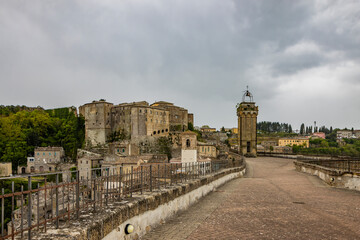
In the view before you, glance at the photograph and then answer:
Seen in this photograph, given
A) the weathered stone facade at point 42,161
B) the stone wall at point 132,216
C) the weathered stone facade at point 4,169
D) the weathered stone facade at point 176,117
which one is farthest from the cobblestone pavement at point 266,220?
the weathered stone facade at point 176,117

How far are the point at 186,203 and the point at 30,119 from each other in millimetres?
90022

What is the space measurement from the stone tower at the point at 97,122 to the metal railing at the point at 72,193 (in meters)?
71.7

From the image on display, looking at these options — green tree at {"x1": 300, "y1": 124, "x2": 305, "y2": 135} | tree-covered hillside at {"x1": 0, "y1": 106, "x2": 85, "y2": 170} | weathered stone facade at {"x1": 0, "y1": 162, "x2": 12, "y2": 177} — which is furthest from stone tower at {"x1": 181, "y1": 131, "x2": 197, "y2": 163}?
green tree at {"x1": 300, "y1": 124, "x2": 305, "y2": 135}

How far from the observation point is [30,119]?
84750 mm

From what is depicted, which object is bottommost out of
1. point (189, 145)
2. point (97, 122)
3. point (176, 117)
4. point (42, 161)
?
point (42, 161)

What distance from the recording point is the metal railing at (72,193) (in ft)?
10.8

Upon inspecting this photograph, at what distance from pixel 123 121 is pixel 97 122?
825 centimetres

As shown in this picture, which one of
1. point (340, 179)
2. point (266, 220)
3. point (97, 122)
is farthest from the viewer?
point (97, 122)

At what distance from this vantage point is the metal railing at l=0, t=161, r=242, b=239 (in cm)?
329

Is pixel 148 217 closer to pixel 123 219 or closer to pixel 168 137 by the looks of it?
pixel 123 219

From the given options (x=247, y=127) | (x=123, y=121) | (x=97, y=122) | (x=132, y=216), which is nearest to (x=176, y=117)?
(x=123, y=121)

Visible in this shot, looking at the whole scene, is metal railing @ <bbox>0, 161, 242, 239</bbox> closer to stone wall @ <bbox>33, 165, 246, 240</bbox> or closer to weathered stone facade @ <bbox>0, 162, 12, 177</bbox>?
stone wall @ <bbox>33, 165, 246, 240</bbox>

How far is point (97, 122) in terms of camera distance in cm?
7781

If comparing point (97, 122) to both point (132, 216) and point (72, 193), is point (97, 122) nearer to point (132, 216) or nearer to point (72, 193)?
point (132, 216)
